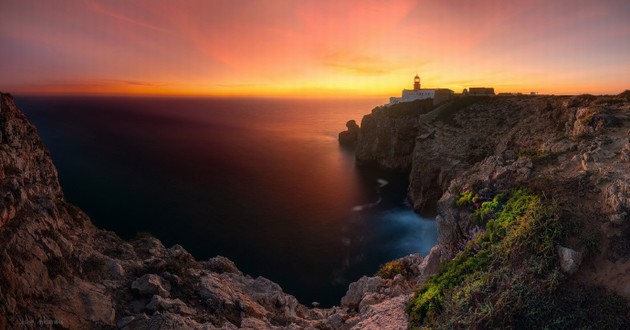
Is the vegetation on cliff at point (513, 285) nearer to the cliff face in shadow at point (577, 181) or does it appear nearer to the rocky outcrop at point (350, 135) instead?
the cliff face in shadow at point (577, 181)

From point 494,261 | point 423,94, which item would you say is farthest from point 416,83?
point 494,261

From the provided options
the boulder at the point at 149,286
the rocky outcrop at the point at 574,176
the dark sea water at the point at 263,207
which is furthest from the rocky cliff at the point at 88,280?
the dark sea water at the point at 263,207

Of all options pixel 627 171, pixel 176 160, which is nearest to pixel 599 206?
pixel 627 171

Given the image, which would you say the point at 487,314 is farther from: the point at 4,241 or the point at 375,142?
the point at 375,142

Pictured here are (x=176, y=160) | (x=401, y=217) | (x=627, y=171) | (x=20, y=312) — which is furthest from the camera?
(x=176, y=160)

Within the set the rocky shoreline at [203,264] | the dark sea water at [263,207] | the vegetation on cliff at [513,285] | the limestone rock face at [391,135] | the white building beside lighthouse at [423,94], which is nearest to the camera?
the rocky shoreline at [203,264]

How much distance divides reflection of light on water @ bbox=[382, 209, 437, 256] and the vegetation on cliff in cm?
2061

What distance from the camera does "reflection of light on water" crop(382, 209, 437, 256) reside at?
1503 inches

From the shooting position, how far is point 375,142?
76.2 meters

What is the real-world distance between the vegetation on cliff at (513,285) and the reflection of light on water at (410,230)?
20610mm

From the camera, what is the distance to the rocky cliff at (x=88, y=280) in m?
10.1

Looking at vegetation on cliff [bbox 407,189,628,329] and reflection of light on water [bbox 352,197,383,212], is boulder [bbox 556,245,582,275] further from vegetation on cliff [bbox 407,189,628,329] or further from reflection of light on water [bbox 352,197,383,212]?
reflection of light on water [bbox 352,197,383,212]

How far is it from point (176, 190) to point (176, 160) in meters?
28.4

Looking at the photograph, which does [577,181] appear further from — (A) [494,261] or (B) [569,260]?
(A) [494,261]
